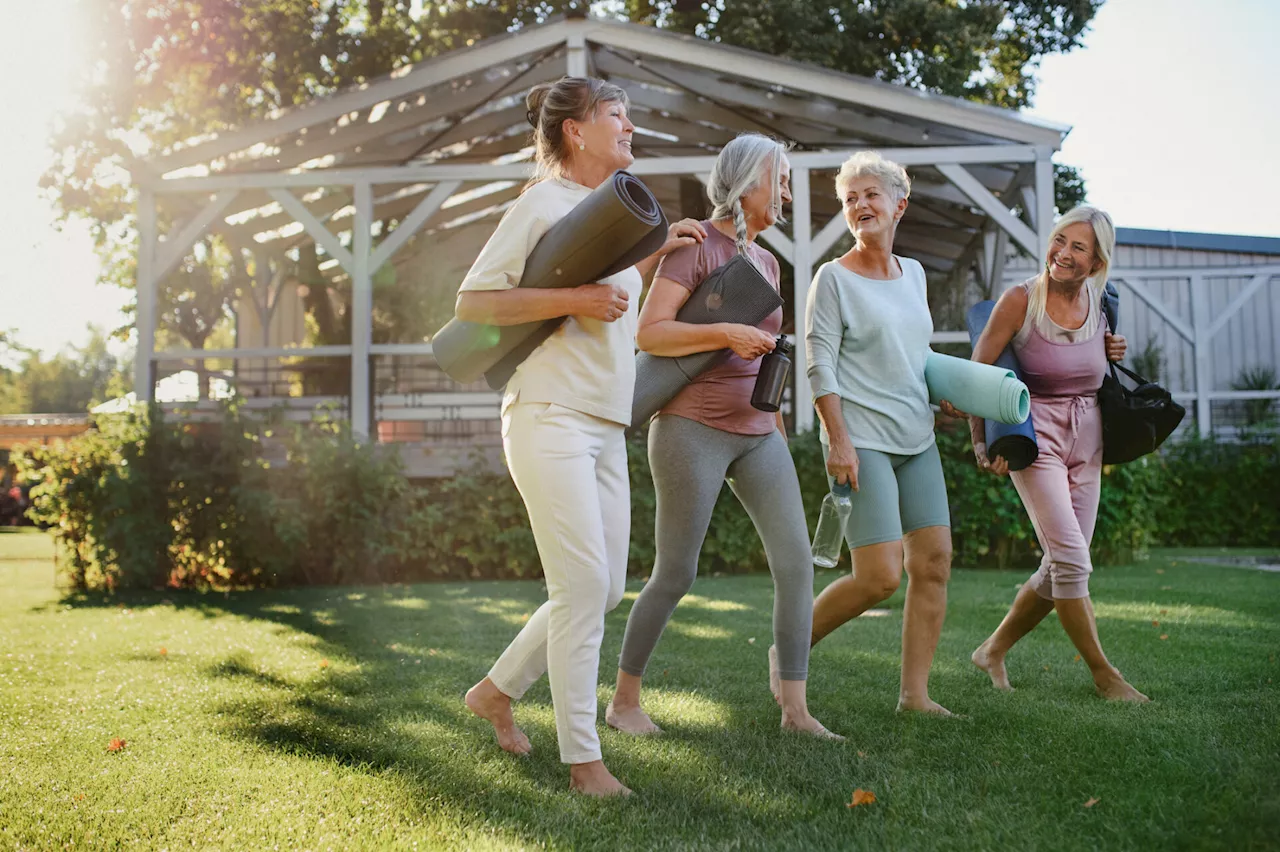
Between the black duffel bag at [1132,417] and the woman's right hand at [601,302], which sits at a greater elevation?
the woman's right hand at [601,302]

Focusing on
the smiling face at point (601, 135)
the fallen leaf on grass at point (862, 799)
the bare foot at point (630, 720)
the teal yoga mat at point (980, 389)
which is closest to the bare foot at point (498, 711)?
the bare foot at point (630, 720)

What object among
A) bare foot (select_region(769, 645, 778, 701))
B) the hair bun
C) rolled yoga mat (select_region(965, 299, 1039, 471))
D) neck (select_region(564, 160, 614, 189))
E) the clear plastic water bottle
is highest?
the hair bun

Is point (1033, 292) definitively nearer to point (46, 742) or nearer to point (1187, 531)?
point (46, 742)

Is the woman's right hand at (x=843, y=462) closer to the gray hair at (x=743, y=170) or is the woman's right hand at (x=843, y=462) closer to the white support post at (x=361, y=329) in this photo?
the gray hair at (x=743, y=170)

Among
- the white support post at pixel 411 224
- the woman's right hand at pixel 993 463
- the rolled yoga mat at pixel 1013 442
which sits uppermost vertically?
the white support post at pixel 411 224

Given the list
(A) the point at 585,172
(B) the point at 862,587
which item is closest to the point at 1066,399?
(B) the point at 862,587

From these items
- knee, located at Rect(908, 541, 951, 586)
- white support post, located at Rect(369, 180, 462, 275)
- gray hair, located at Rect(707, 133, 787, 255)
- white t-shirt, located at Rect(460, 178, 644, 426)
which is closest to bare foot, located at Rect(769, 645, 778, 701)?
knee, located at Rect(908, 541, 951, 586)

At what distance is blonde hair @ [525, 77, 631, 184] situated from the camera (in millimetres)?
3098

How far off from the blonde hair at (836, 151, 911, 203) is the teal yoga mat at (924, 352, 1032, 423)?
23.9 inches

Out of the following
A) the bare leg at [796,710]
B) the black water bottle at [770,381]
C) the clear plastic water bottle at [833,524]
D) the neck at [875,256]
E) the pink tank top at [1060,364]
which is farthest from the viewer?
the pink tank top at [1060,364]

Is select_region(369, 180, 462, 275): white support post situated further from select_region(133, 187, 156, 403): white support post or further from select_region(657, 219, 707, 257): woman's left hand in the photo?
select_region(657, 219, 707, 257): woman's left hand

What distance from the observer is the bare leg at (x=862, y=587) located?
12.4 ft

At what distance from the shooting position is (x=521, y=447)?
9.71 feet

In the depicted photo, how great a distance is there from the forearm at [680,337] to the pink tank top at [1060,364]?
1424 millimetres
